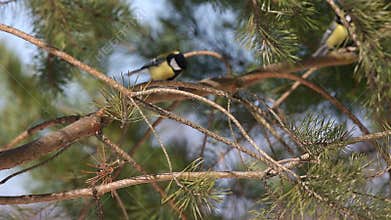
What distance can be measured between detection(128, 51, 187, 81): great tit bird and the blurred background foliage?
28 millimetres

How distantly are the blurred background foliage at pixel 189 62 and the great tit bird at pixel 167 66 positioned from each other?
0.03 meters

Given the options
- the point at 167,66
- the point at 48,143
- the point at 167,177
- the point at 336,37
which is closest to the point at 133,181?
the point at 167,177

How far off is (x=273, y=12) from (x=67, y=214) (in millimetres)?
423

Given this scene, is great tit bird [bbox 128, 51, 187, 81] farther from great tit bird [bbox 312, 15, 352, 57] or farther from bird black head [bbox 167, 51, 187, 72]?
great tit bird [bbox 312, 15, 352, 57]

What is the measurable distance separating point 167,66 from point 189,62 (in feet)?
0.16

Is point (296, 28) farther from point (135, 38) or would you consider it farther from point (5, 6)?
point (135, 38)

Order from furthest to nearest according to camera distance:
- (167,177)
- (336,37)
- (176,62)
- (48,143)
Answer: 1. (176,62)
2. (336,37)
3. (48,143)
4. (167,177)

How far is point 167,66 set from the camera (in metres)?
1.16

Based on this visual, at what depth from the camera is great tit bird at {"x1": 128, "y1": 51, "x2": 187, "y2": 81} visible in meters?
1.10

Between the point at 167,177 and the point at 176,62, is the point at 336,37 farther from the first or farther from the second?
the point at 167,177

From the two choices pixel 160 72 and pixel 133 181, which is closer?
pixel 133 181

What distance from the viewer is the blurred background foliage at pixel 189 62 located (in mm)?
635

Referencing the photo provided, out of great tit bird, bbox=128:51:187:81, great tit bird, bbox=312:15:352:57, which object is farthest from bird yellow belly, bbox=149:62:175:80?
great tit bird, bbox=312:15:352:57

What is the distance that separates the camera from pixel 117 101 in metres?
0.49
